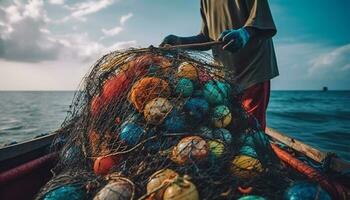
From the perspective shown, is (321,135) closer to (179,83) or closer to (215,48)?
(215,48)

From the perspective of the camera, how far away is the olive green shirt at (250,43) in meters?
3.08

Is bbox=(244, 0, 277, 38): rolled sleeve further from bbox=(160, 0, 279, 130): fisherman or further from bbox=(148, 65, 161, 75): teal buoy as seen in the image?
bbox=(148, 65, 161, 75): teal buoy

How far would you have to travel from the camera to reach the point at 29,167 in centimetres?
273

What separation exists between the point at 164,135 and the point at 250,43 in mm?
1704

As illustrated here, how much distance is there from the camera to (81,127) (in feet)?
8.33

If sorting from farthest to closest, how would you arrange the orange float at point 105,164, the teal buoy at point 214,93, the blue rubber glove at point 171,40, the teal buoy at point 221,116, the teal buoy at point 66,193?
1. the blue rubber glove at point 171,40
2. the teal buoy at point 214,93
3. the teal buoy at point 221,116
4. the orange float at point 105,164
5. the teal buoy at point 66,193

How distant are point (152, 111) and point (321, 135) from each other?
1443 cm

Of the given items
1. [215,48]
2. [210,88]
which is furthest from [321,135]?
[210,88]

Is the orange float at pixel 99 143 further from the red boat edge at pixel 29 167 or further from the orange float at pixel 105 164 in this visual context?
the red boat edge at pixel 29 167

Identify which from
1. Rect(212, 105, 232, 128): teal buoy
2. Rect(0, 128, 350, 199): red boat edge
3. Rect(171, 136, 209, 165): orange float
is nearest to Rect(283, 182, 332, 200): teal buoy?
Rect(0, 128, 350, 199): red boat edge

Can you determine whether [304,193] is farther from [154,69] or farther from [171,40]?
[171,40]

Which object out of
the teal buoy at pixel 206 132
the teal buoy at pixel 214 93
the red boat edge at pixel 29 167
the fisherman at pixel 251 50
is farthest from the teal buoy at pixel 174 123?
the red boat edge at pixel 29 167

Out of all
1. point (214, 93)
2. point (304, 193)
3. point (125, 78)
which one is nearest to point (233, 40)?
point (214, 93)

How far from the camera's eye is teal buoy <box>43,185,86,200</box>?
1918 mm
